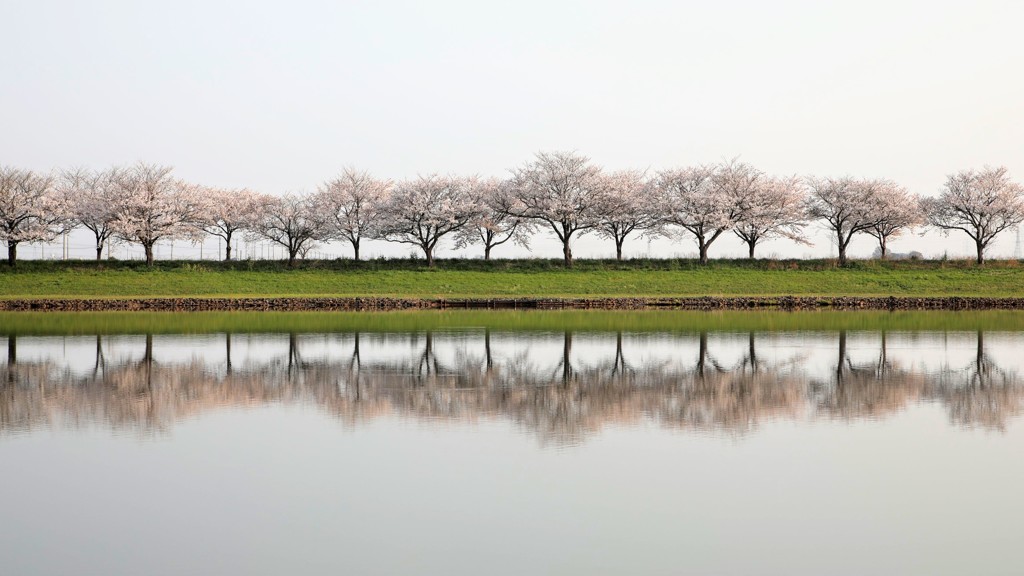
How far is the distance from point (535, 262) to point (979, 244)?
37442 millimetres

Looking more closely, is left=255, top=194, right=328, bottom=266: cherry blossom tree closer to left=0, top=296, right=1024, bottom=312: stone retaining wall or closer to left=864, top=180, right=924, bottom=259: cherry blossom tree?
left=0, top=296, right=1024, bottom=312: stone retaining wall

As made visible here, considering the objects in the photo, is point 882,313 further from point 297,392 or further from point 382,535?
point 382,535

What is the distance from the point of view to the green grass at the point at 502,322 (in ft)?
122

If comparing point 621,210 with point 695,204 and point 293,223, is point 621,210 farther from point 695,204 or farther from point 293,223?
point 293,223

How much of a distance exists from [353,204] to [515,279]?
2487cm

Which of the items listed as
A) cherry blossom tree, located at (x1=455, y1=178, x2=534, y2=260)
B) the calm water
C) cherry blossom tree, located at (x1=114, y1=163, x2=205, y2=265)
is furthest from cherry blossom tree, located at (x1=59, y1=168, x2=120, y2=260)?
the calm water

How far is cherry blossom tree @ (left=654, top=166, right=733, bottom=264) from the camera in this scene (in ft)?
254

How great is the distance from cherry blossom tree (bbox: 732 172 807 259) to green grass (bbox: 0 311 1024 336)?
30610mm

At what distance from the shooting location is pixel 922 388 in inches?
784

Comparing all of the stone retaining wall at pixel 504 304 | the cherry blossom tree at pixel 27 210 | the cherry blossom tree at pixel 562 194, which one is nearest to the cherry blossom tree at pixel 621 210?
the cherry blossom tree at pixel 562 194

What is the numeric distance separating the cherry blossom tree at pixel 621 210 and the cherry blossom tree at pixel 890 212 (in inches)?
769

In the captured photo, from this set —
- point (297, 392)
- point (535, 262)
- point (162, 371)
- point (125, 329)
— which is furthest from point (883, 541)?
point (535, 262)

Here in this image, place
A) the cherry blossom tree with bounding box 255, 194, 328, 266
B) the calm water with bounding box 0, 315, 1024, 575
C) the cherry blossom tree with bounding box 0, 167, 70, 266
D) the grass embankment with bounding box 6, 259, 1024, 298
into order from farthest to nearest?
the cherry blossom tree with bounding box 255, 194, 328, 266
the cherry blossom tree with bounding box 0, 167, 70, 266
the grass embankment with bounding box 6, 259, 1024, 298
the calm water with bounding box 0, 315, 1024, 575

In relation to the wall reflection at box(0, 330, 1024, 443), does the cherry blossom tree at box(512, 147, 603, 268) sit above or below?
above
